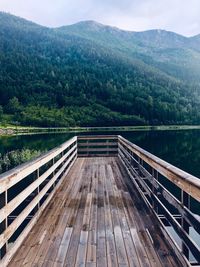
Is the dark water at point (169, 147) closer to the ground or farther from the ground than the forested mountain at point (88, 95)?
closer to the ground

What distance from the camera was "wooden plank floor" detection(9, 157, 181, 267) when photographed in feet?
12.2

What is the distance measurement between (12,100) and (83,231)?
5371 inches

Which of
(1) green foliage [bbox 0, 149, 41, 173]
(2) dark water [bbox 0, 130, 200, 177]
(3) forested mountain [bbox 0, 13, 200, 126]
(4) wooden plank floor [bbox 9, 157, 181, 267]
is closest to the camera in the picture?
(4) wooden plank floor [bbox 9, 157, 181, 267]

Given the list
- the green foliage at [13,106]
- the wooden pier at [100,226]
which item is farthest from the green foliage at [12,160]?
the green foliage at [13,106]

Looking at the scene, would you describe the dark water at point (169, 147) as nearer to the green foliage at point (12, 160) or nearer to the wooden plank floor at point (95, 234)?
the green foliage at point (12, 160)

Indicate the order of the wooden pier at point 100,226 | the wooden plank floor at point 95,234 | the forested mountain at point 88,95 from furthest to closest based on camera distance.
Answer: the forested mountain at point 88,95 < the wooden plank floor at point 95,234 < the wooden pier at point 100,226

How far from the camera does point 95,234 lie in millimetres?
4617

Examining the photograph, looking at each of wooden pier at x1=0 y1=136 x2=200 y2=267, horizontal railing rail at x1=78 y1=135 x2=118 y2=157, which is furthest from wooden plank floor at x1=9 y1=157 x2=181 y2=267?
horizontal railing rail at x1=78 y1=135 x2=118 y2=157

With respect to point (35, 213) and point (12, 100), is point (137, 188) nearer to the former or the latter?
point (35, 213)

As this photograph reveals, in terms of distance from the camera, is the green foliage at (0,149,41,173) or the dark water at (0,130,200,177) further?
the dark water at (0,130,200,177)

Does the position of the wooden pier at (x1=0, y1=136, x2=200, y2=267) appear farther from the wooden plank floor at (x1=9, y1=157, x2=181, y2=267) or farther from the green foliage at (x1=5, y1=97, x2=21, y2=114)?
the green foliage at (x1=5, y1=97, x2=21, y2=114)

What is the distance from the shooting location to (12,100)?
442ft

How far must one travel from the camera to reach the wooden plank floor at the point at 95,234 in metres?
3.72

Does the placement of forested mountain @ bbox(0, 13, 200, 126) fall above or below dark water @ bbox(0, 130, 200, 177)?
above
